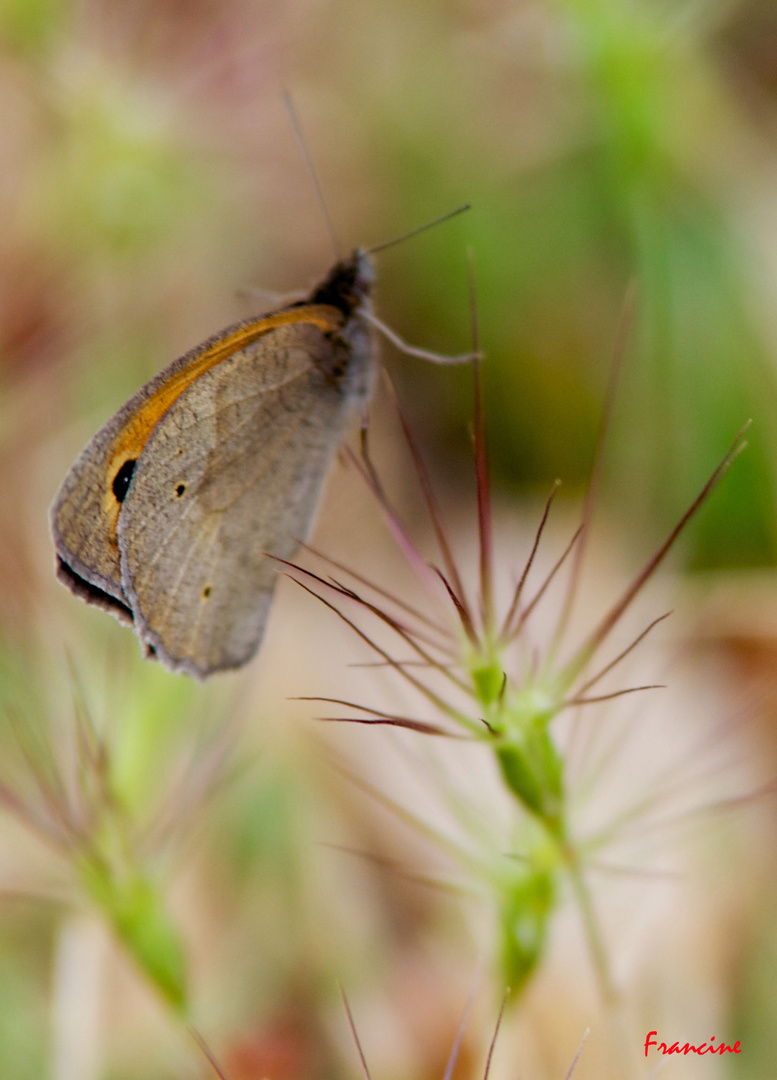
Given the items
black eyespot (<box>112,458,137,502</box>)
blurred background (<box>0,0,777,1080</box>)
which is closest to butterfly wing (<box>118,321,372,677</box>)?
black eyespot (<box>112,458,137,502</box>)

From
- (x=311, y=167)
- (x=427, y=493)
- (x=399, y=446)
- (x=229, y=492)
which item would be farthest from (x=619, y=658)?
(x=399, y=446)

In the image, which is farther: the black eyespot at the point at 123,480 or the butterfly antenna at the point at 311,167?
the butterfly antenna at the point at 311,167

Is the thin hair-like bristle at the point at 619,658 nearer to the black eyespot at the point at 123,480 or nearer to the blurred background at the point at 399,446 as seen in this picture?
the blurred background at the point at 399,446

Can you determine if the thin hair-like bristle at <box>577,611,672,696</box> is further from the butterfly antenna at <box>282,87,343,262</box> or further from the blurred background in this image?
the butterfly antenna at <box>282,87,343,262</box>

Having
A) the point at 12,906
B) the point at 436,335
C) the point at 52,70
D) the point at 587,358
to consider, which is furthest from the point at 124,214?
the point at 12,906
